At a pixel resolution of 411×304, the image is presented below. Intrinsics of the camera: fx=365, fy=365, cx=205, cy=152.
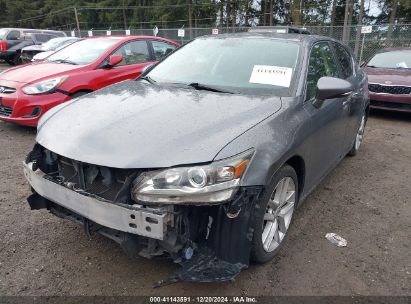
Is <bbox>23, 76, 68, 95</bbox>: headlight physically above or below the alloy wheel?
above

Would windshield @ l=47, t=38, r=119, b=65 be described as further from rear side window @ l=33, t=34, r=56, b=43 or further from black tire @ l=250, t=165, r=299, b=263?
rear side window @ l=33, t=34, r=56, b=43

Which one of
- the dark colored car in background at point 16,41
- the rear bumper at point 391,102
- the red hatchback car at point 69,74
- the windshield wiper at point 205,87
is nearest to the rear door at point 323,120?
the windshield wiper at point 205,87

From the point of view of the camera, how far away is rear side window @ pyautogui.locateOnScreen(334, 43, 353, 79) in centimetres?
404

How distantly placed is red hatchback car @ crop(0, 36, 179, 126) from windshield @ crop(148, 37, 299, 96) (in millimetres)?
2427

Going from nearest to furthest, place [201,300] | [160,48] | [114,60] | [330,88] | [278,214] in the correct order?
1. [201,300]
2. [278,214]
3. [330,88]
4. [114,60]
5. [160,48]

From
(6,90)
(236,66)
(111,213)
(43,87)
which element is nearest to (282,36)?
(236,66)

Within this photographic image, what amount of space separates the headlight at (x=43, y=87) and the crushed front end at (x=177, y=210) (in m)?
3.51

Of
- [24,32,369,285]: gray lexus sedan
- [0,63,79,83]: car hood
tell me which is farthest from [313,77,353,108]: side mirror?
[0,63,79,83]: car hood

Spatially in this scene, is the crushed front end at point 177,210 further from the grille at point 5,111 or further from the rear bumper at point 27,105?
the grille at point 5,111

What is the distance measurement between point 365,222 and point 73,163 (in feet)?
8.52

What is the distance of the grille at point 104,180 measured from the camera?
6.88 feet

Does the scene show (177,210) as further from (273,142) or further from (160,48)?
(160,48)

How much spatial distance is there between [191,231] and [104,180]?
605 mm

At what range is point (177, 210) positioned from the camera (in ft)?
6.78
